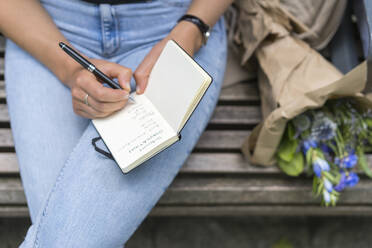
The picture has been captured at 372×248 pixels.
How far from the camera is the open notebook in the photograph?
0.91 m

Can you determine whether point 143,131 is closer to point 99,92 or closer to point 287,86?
point 99,92

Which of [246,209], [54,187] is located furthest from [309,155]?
[54,187]

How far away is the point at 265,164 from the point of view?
135 centimetres

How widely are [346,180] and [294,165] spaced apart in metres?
0.18

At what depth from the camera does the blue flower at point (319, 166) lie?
124cm

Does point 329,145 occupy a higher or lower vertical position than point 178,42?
lower

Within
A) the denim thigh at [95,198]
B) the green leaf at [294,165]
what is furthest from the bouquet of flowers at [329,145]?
the denim thigh at [95,198]

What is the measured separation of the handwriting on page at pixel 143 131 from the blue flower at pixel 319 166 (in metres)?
0.56

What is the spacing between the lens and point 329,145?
1.30m

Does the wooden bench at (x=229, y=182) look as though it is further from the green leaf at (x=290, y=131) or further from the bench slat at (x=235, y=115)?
the green leaf at (x=290, y=131)

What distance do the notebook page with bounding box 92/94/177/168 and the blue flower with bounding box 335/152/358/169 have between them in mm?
656

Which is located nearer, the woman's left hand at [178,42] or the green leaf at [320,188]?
the woman's left hand at [178,42]

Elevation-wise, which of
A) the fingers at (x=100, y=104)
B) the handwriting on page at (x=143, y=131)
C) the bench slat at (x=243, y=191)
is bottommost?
the bench slat at (x=243, y=191)

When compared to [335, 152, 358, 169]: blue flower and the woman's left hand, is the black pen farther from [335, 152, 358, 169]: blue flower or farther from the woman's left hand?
[335, 152, 358, 169]: blue flower
